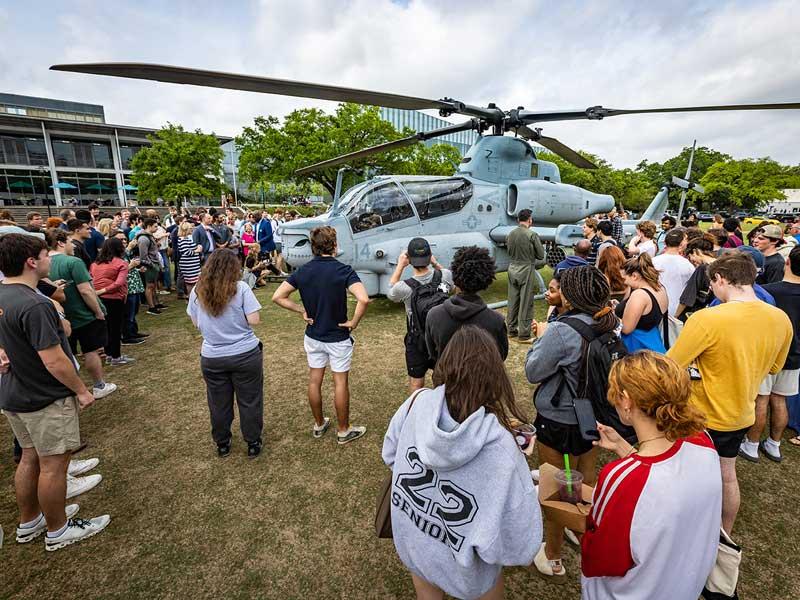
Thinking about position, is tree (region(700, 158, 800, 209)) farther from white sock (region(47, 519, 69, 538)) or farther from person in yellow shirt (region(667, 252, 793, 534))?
white sock (region(47, 519, 69, 538))

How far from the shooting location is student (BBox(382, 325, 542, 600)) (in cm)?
121

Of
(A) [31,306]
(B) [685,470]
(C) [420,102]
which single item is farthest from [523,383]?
(A) [31,306]

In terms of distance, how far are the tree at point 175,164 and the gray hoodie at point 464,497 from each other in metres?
35.2

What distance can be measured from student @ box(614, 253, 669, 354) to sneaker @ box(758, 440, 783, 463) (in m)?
1.89

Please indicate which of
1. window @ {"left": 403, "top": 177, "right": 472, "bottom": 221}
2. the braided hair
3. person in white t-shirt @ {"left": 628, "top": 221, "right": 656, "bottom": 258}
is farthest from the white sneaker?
person in white t-shirt @ {"left": 628, "top": 221, "right": 656, "bottom": 258}

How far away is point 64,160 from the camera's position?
40.8m

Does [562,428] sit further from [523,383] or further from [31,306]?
[31,306]

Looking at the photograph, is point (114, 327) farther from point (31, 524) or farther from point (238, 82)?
point (238, 82)

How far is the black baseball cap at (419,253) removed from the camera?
10.5 ft

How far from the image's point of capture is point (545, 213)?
797 cm

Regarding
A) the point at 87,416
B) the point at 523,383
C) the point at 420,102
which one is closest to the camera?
the point at 87,416

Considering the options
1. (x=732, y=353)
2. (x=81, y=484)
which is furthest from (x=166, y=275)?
(x=732, y=353)

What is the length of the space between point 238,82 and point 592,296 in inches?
156

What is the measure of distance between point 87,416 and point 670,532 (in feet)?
17.4
